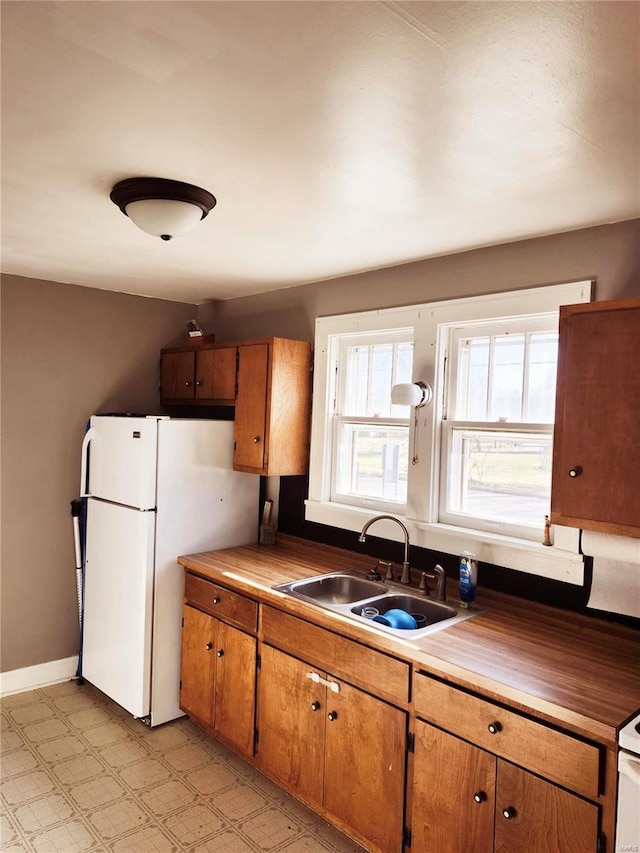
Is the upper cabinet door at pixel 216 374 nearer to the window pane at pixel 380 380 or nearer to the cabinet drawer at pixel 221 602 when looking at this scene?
the window pane at pixel 380 380

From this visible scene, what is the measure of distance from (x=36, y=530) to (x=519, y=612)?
2858mm

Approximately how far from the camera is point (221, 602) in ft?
9.98

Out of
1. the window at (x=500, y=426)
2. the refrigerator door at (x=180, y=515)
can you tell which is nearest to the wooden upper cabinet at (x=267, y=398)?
the refrigerator door at (x=180, y=515)

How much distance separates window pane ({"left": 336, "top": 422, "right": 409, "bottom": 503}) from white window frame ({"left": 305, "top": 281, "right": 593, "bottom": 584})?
9 cm

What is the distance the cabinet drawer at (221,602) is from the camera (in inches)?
113

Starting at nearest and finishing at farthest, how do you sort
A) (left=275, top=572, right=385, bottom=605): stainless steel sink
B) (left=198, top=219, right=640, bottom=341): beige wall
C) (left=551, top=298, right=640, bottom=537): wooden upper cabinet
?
(left=551, top=298, right=640, bottom=537): wooden upper cabinet, (left=198, top=219, right=640, bottom=341): beige wall, (left=275, top=572, right=385, bottom=605): stainless steel sink

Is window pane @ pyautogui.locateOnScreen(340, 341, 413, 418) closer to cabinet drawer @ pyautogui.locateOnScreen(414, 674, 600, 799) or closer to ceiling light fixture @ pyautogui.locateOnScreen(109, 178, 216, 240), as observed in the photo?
ceiling light fixture @ pyautogui.locateOnScreen(109, 178, 216, 240)

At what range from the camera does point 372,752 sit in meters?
2.24

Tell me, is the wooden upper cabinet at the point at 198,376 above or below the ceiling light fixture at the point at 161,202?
below

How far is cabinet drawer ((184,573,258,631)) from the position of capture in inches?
113

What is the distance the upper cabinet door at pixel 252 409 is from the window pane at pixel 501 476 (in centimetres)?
108

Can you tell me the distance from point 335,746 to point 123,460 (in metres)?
1.88

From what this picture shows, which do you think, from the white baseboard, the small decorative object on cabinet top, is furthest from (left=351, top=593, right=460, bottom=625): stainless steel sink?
the white baseboard

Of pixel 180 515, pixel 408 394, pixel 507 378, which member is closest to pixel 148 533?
pixel 180 515
